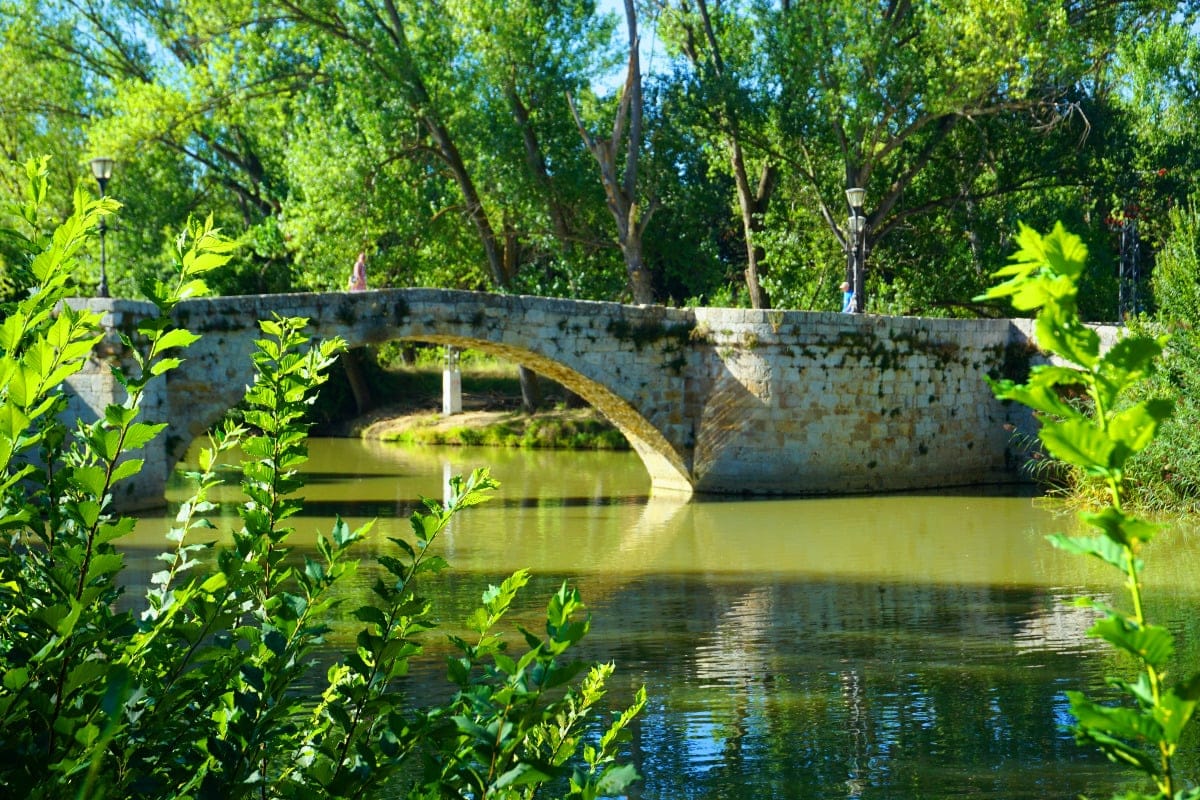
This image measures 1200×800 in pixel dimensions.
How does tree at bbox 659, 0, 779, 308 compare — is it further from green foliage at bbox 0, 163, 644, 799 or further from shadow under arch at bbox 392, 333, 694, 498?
green foliage at bbox 0, 163, 644, 799

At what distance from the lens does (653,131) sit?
21406 mm

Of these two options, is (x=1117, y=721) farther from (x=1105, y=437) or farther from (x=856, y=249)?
(x=856, y=249)

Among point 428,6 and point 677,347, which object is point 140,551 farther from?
point 428,6

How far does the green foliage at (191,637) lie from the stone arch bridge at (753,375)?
11.4 metres

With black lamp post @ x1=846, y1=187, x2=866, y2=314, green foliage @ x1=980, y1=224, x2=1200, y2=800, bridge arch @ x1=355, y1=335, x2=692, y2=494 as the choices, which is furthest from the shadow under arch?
green foliage @ x1=980, y1=224, x2=1200, y2=800

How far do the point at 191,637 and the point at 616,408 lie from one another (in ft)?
43.8

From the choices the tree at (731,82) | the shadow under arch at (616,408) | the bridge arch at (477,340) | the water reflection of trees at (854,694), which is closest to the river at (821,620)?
the water reflection of trees at (854,694)

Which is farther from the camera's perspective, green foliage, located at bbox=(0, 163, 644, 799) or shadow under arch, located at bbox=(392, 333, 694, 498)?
shadow under arch, located at bbox=(392, 333, 694, 498)

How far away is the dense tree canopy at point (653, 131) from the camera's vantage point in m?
18.5

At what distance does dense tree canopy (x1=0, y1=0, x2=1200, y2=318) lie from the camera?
60.6ft

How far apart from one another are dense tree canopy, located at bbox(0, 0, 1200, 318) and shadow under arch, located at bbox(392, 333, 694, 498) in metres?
4.45

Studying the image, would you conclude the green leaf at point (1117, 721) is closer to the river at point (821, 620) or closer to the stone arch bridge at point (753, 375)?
the river at point (821, 620)

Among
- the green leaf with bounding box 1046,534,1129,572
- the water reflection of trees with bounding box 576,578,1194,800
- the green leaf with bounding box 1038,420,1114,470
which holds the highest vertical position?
the green leaf with bounding box 1038,420,1114,470

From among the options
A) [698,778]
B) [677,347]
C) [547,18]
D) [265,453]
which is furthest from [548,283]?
[265,453]
